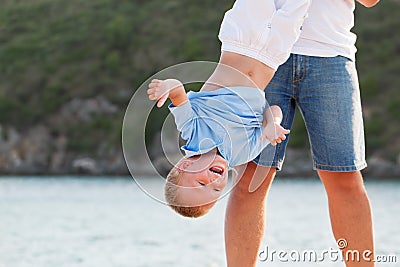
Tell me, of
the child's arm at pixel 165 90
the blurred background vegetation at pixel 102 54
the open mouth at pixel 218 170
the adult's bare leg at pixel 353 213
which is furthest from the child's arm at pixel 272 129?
the blurred background vegetation at pixel 102 54

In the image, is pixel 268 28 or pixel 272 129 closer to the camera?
pixel 272 129

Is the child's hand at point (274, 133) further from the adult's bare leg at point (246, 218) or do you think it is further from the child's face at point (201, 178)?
the adult's bare leg at point (246, 218)

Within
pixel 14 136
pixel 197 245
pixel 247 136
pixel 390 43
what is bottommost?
pixel 14 136

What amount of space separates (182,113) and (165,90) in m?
0.12

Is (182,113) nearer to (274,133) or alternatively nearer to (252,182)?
(274,133)

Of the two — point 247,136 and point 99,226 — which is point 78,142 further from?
point 247,136

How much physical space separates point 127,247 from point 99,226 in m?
2.83

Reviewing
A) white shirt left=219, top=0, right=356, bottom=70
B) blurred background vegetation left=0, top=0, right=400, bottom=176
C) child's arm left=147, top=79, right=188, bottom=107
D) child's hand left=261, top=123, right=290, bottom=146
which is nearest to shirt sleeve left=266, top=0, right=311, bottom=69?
white shirt left=219, top=0, right=356, bottom=70

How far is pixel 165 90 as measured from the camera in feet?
9.12

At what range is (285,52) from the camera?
3.04 m

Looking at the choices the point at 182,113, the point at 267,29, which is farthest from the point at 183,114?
the point at 267,29

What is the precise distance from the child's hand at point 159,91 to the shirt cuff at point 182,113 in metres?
0.09

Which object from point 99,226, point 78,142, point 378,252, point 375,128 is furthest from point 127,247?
point 78,142

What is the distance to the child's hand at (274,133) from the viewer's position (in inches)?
113
